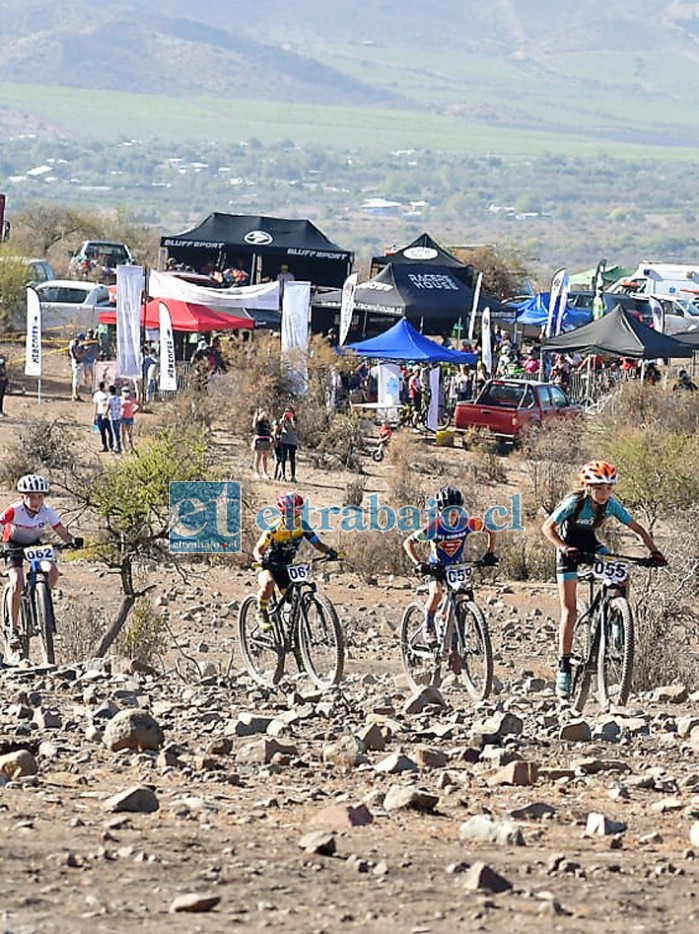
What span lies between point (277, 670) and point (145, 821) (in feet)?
18.7

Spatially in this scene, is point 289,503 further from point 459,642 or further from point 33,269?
point 33,269

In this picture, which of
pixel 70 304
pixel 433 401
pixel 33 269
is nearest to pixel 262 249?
pixel 33 269

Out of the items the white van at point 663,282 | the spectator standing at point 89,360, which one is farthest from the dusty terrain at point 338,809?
the white van at point 663,282

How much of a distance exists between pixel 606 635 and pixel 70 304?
33.1 meters

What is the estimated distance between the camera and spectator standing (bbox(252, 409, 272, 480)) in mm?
28109

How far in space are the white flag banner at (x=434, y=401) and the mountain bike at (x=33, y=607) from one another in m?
21.1

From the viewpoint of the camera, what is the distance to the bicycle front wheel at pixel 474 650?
11.7 meters

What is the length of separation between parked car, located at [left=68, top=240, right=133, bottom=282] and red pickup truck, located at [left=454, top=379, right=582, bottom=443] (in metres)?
19.2

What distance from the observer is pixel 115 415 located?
97.9ft

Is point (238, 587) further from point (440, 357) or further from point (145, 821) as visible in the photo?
point (440, 357)

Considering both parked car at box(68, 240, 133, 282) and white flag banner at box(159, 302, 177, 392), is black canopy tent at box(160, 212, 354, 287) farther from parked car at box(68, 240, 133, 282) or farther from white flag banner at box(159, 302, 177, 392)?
white flag banner at box(159, 302, 177, 392)

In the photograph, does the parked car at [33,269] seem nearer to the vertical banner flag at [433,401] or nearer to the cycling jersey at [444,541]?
the vertical banner flag at [433,401]

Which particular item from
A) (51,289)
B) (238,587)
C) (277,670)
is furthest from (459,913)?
(51,289)

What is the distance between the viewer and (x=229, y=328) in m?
36.0
